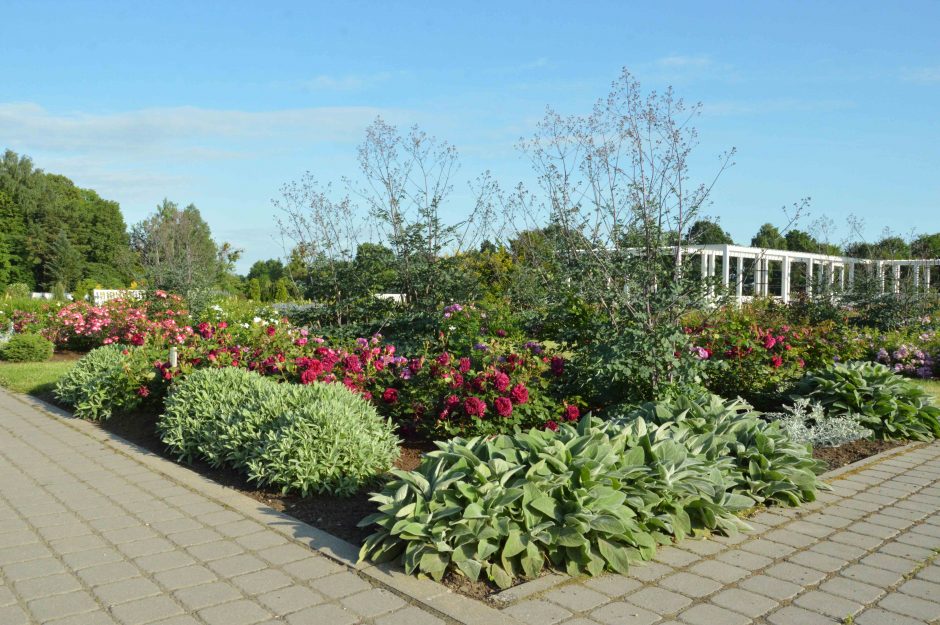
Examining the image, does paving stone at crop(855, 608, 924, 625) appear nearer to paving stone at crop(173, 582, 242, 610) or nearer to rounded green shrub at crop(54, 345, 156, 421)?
paving stone at crop(173, 582, 242, 610)

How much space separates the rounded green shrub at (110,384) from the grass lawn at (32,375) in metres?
1.44

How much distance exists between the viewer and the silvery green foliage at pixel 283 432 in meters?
4.44

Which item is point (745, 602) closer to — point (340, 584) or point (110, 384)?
point (340, 584)

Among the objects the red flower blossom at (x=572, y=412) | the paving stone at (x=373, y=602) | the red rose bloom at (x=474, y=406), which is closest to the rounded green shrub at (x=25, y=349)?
the red rose bloom at (x=474, y=406)

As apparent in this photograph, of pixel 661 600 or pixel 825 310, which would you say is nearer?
pixel 661 600

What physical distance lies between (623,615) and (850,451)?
12.1 ft

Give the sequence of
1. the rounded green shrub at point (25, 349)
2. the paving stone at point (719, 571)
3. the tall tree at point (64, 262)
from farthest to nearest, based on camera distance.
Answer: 1. the tall tree at point (64, 262)
2. the rounded green shrub at point (25, 349)
3. the paving stone at point (719, 571)

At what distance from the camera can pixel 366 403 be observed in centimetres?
520

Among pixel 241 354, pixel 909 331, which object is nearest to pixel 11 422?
pixel 241 354

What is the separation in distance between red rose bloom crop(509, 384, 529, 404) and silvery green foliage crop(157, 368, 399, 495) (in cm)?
90

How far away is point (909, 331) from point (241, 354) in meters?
10.9

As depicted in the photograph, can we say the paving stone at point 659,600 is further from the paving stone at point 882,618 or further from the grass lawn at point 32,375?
the grass lawn at point 32,375

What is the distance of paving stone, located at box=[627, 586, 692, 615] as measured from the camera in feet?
9.73

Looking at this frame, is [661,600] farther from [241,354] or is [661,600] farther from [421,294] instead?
[421,294]
